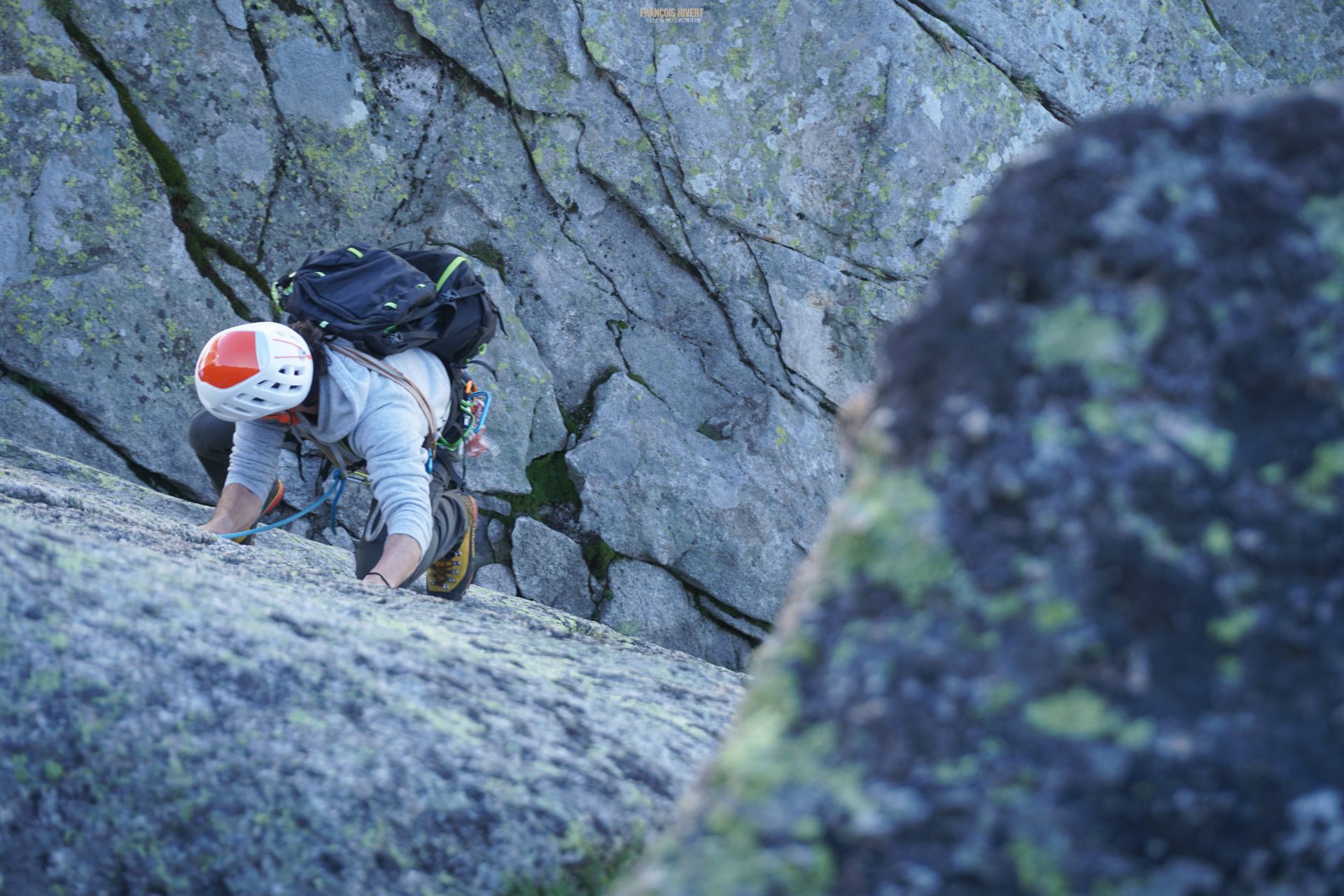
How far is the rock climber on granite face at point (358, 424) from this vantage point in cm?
477

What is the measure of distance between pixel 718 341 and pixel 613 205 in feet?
5.35

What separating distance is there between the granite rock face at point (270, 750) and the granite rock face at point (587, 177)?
5.88m

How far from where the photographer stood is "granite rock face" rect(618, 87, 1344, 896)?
3.83ft

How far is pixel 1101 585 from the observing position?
A: 1217 millimetres

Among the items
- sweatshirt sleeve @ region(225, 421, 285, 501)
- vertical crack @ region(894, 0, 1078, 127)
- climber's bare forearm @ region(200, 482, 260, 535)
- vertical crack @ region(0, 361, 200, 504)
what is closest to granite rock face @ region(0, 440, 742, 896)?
climber's bare forearm @ region(200, 482, 260, 535)

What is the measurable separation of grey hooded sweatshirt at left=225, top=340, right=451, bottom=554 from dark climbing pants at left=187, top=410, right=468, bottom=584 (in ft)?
0.46

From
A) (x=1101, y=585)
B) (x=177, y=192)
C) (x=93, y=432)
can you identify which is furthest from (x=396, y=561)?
(x=177, y=192)

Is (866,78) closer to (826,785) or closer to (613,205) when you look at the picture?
(613,205)

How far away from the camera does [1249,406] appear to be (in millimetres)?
1250

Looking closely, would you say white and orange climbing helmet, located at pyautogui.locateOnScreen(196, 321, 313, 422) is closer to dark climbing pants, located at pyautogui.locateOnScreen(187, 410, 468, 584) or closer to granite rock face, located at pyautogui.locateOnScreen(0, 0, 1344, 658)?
dark climbing pants, located at pyautogui.locateOnScreen(187, 410, 468, 584)

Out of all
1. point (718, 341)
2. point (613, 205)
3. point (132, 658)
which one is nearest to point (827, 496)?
point (718, 341)

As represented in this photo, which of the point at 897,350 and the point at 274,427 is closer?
the point at 897,350

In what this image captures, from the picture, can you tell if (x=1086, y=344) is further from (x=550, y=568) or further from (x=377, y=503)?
(x=550, y=568)

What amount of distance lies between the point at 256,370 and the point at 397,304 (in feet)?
2.66
